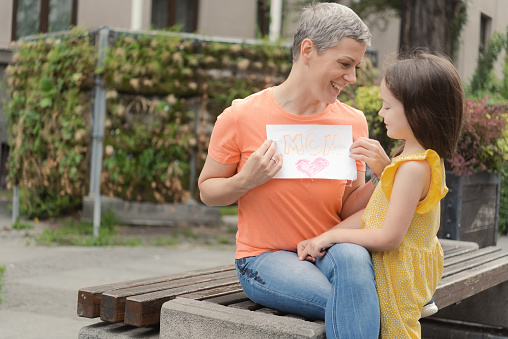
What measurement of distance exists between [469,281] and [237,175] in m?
1.46

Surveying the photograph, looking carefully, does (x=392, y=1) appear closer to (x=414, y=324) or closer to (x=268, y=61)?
(x=268, y=61)

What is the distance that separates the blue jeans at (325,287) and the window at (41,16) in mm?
11490

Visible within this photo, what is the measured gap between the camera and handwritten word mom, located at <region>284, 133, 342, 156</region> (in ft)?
7.44

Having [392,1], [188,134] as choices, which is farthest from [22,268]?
[392,1]

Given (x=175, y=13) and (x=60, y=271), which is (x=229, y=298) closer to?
(x=60, y=271)

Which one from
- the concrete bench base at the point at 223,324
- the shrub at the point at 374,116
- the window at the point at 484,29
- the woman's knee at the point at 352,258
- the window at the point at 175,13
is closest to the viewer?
the concrete bench base at the point at 223,324

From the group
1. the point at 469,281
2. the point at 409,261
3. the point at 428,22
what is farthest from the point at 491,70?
the point at 409,261

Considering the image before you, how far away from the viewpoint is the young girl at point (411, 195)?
2.00 m

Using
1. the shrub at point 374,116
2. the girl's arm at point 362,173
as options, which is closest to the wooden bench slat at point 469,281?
the girl's arm at point 362,173

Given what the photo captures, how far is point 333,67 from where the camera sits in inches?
Result: 86.7

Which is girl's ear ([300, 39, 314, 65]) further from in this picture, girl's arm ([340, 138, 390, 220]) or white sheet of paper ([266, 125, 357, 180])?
girl's arm ([340, 138, 390, 220])

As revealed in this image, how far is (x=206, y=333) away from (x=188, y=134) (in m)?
5.85

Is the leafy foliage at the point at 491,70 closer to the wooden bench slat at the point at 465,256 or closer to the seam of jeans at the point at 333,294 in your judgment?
the wooden bench slat at the point at 465,256

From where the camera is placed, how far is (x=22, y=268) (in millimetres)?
5574
